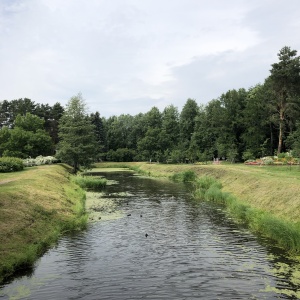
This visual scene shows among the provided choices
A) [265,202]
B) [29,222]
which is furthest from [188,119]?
[29,222]

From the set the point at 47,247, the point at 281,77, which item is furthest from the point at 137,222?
the point at 281,77

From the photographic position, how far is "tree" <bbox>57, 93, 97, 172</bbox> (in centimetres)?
6506

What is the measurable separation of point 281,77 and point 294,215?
52178 mm

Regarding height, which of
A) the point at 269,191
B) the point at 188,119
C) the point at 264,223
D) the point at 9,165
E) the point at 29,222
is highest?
the point at 188,119

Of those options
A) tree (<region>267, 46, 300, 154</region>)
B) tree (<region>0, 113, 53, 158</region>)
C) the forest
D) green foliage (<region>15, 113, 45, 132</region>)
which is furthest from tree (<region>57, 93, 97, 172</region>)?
tree (<region>267, 46, 300, 154</region>)

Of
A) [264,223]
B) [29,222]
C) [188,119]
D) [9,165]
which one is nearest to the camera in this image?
[29,222]

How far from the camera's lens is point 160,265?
15.9m

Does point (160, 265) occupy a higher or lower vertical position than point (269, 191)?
lower

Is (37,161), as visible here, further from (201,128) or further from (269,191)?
(201,128)

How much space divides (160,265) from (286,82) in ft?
202

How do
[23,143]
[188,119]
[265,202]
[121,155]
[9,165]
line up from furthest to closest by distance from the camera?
[121,155]
[188,119]
[23,143]
[9,165]
[265,202]

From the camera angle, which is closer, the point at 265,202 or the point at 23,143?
the point at 265,202

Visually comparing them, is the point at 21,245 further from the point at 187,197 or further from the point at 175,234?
the point at 187,197

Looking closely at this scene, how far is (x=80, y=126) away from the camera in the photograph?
222 feet
